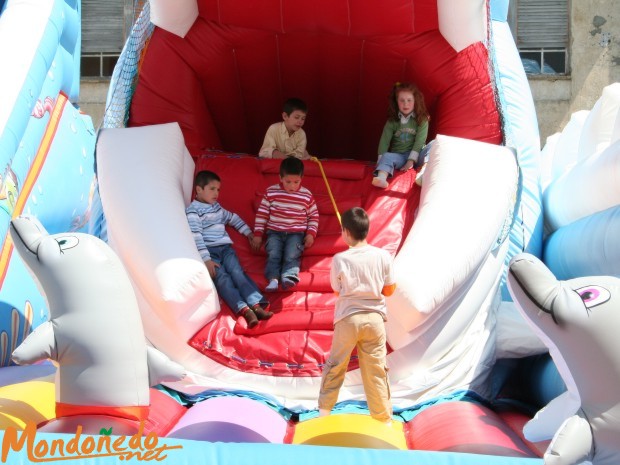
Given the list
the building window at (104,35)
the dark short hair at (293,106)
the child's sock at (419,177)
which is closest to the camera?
the child's sock at (419,177)

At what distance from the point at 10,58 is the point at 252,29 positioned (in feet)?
3.53

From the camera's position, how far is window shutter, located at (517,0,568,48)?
27.8ft

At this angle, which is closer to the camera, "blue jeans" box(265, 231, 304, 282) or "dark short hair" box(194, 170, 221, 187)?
"blue jeans" box(265, 231, 304, 282)

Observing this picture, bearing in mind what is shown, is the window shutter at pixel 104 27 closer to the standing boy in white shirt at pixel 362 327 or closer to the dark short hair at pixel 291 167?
the dark short hair at pixel 291 167

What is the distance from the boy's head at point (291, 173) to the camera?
3482mm

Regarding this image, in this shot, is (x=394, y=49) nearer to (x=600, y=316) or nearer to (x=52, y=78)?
(x=52, y=78)

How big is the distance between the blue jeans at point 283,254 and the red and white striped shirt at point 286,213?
31 mm

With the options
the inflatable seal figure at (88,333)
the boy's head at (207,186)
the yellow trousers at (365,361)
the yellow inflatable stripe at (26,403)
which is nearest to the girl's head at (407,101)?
the boy's head at (207,186)

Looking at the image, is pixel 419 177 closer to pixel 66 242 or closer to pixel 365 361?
pixel 365 361

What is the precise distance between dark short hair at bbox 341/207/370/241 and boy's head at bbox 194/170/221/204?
893mm

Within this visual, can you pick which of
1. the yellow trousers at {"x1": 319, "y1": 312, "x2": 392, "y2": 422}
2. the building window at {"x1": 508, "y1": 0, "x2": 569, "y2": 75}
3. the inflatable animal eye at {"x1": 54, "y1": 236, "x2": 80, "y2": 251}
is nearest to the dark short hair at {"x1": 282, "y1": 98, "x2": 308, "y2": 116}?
the yellow trousers at {"x1": 319, "y1": 312, "x2": 392, "y2": 422}

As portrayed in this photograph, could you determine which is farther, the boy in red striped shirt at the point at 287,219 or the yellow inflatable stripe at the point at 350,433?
the boy in red striped shirt at the point at 287,219

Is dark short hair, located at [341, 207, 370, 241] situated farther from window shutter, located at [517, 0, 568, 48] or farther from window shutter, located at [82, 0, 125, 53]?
window shutter, located at [82, 0, 125, 53]

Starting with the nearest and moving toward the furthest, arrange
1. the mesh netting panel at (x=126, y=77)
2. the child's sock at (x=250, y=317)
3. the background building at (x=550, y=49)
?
1. the child's sock at (x=250, y=317)
2. the mesh netting panel at (x=126, y=77)
3. the background building at (x=550, y=49)
